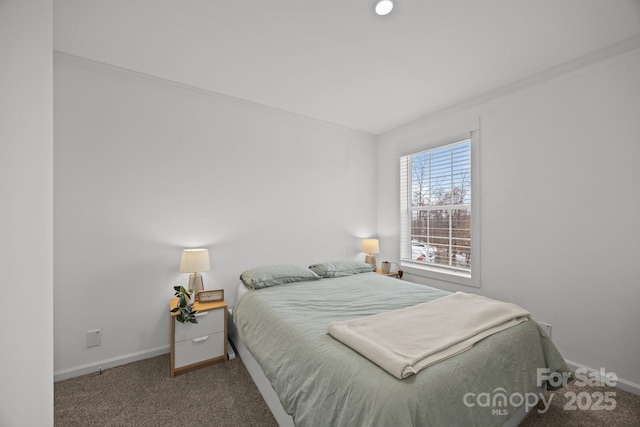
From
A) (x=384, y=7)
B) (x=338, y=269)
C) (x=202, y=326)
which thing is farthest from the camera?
(x=338, y=269)

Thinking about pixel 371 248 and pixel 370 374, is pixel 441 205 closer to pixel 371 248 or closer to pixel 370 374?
pixel 371 248

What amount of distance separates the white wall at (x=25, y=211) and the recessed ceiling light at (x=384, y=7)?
62.7 inches

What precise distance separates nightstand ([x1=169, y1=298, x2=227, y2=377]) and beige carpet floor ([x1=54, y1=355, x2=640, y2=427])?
0.09 m

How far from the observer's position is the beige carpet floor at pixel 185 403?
1635 millimetres

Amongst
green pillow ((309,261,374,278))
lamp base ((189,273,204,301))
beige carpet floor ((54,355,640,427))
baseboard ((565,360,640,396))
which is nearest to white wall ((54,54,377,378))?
lamp base ((189,273,204,301))

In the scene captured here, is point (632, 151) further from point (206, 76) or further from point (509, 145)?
point (206, 76)

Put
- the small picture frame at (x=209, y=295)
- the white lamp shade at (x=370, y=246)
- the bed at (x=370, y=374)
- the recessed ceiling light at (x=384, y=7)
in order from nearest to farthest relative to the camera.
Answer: the bed at (x=370, y=374), the recessed ceiling light at (x=384, y=7), the small picture frame at (x=209, y=295), the white lamp shade at (x=370, y=246)

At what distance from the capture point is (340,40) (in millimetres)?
1920

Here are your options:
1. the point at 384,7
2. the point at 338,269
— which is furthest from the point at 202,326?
the point at 384,7

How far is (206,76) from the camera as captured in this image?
240 centimetres

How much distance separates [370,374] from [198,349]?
68.1 inches

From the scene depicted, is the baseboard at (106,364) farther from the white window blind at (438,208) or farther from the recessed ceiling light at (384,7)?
the recessed ceiling light at (384,7)

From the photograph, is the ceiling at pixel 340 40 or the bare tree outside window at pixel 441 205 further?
the bare tree outside window at pixel 441 205

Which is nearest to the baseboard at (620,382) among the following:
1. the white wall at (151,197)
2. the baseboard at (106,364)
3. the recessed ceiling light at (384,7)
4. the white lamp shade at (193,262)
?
the white wall at (151,197)
